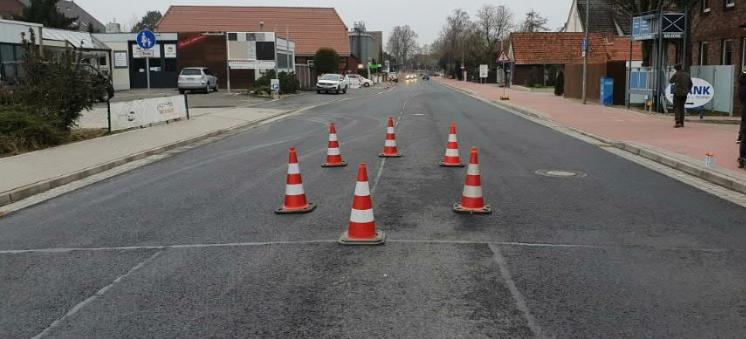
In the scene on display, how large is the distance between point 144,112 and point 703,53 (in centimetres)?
2174

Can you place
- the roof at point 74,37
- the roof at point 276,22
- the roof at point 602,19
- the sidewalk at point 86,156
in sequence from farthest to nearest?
1. the roof at point 276,22
2. the roof at point 602,19
3. the roof at point 74,37
4. the sidewalk at point 86,156

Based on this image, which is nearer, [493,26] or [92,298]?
[92,298]

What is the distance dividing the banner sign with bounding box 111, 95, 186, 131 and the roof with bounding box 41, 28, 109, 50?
64.8ft

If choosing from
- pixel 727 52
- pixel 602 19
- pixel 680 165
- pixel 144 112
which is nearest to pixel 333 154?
pixel 680 165

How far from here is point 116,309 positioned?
477 cm

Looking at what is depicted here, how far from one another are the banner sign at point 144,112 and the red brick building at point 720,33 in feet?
56.7

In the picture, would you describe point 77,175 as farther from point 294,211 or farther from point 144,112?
point 144,112

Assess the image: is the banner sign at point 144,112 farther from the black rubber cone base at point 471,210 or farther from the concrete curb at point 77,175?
the black rubber cone base at point 471,210

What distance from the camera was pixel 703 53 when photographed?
27.9 meters

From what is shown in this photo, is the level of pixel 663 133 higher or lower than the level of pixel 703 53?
lower

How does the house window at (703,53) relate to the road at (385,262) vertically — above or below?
above

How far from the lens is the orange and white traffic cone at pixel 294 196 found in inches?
312

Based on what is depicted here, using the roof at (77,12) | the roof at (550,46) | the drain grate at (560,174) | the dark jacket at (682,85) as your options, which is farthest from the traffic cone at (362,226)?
the roof at (77,12)

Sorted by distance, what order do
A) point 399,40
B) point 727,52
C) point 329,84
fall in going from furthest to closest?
point 399,40 < point 329,84 < point 727,52
